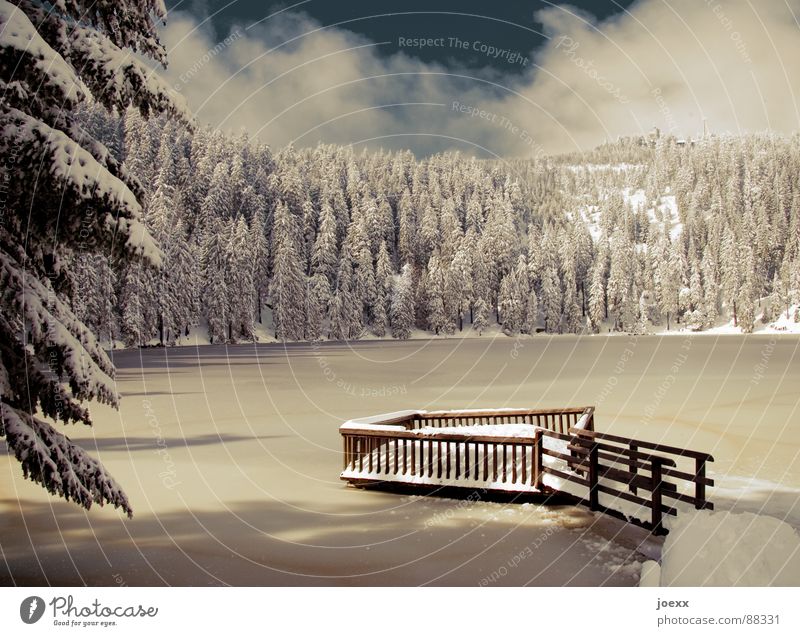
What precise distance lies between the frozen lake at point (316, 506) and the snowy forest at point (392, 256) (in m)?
A: 34.3

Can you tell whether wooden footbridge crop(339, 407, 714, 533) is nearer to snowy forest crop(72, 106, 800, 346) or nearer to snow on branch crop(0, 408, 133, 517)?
snow on branch crop(0, 408, 133, 517)

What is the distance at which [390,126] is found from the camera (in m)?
13.1

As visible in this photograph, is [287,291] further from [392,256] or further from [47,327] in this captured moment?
[47,327]

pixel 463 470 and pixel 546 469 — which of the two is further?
pixel 463 470

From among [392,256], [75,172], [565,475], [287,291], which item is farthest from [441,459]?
[392,256]

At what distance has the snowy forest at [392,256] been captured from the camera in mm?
65188

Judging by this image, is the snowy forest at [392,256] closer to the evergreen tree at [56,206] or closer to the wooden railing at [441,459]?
the wooden railing at [441,459]

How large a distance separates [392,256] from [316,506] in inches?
3261

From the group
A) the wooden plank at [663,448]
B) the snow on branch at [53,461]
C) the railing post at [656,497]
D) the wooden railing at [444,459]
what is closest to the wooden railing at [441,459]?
the wooden railing at [444,459]

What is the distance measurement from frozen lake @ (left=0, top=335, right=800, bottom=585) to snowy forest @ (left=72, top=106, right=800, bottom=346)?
112ft

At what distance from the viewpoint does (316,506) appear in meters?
9.77

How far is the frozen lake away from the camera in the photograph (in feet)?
23.5
